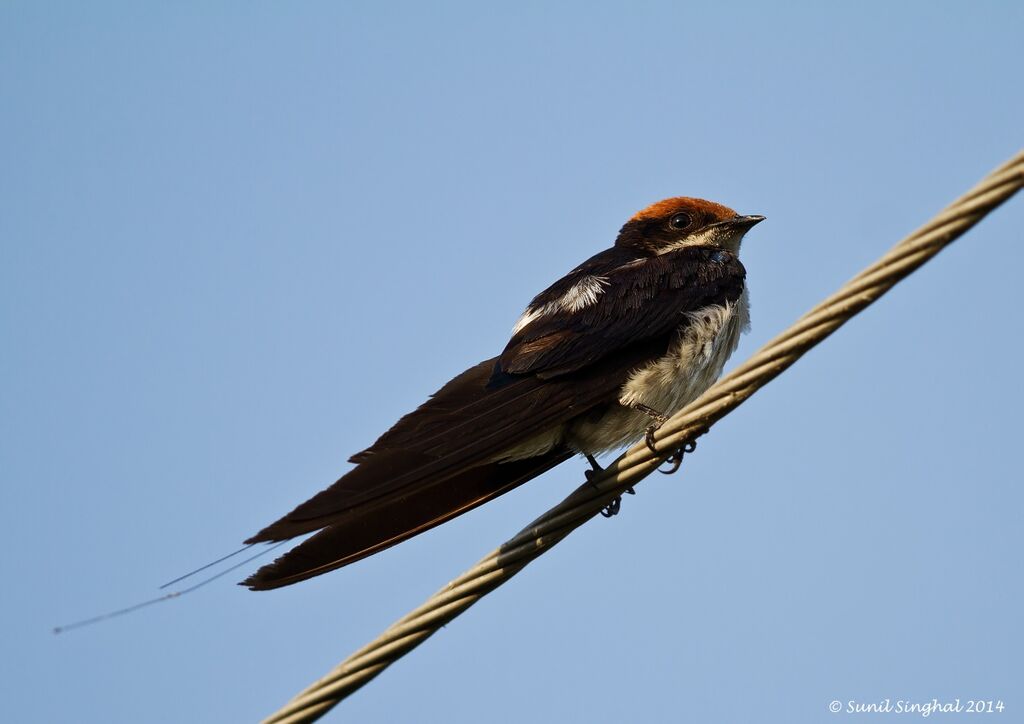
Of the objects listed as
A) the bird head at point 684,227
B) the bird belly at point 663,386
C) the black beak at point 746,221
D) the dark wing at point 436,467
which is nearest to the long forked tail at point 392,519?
the dark wing at point 436,467

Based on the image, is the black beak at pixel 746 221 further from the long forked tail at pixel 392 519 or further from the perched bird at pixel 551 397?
the long forked tail at pixel 392 519

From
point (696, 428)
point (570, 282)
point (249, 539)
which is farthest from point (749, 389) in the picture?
point (570, 282)

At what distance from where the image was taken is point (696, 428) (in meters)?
3.01

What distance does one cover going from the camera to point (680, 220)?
17.7 ft

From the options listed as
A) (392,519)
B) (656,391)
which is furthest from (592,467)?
(392,519)

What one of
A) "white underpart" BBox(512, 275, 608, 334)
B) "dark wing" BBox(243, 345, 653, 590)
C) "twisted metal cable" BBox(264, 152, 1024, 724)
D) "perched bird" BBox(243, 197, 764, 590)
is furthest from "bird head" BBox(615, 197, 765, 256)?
"twisted metal cable" BBox(264, 152, 1024, 724)

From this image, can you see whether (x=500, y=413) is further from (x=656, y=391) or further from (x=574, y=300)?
(x=574, y=300)

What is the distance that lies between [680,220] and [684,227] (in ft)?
0.12

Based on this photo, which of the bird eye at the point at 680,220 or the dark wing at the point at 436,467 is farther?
the bird eye at the point at 680,220

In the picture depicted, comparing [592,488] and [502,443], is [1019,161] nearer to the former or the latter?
[592,488]

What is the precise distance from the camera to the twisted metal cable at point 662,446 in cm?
231

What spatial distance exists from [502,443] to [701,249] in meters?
1.45

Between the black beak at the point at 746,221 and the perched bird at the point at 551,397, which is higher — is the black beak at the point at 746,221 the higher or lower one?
the higher one

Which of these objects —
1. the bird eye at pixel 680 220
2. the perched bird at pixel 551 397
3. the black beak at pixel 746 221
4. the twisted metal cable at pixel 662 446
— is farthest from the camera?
the bird eye at pixel 680 220
